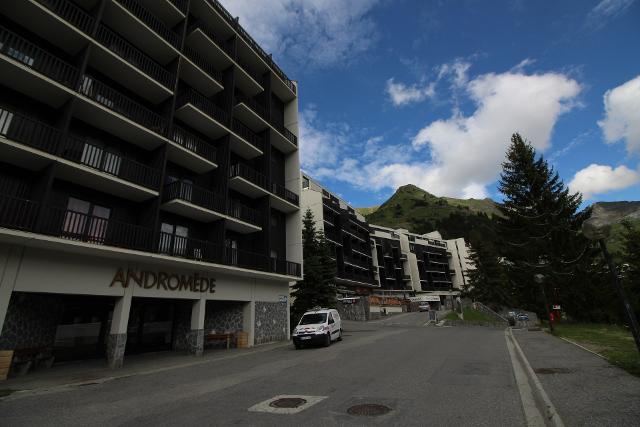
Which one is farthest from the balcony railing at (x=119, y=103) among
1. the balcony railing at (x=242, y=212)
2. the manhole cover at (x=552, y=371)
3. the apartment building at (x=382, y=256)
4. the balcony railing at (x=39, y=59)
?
the apartment building at (x=382, y=256)

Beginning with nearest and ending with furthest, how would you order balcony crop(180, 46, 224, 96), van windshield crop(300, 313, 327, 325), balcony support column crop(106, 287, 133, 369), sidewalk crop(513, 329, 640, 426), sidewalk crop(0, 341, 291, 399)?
sidewalk crop(513, 329, 640, 426), sidewalk crop(0, 341, 291, 399), balcony support column crop(106, 287, 133, 369), van windshield crop(300, 313, 327, 325), balcony crop(180, 46, 224, 96)

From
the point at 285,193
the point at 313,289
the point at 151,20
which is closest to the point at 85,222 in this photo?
the point at 151,20

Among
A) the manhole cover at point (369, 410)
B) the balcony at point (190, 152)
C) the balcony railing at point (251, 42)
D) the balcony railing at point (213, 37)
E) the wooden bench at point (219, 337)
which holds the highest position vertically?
the balcony railing at point (251, 42)

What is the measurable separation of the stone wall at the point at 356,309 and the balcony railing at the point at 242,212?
2714 centimetres

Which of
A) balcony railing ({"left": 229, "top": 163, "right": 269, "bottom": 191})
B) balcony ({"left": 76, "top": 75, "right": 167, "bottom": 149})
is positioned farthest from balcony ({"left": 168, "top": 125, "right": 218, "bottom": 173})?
balcony railing ({"left": 229, "top": 163, "right": 269, "bottom": 191})

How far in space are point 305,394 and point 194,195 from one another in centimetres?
1463

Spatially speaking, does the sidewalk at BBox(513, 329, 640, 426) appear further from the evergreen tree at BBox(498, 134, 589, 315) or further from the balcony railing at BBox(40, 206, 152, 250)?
the evergreen tree at BBox(498, 134, 589, 315)

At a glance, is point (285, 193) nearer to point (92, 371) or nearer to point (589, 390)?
point (92, 371)

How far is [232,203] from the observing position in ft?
73.9

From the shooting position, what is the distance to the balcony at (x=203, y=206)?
18.2m

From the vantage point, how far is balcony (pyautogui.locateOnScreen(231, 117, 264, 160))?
23.9 metres

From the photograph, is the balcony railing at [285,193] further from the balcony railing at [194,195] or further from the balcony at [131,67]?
the balcony at [131,67]

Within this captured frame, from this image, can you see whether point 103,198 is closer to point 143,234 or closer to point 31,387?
point 143,234

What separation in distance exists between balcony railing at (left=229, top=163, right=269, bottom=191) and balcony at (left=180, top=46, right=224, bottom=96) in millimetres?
5589
